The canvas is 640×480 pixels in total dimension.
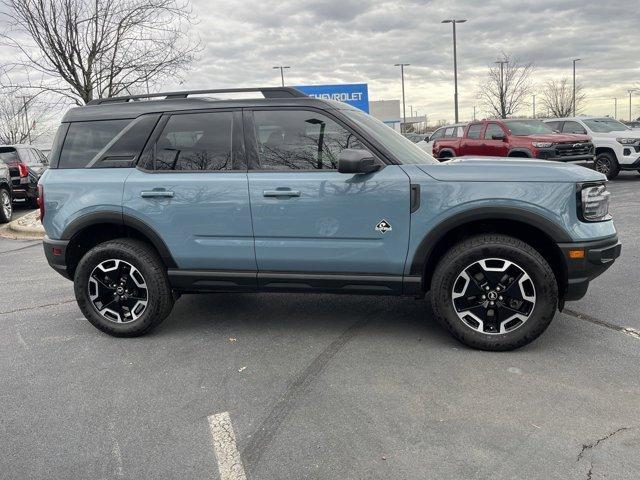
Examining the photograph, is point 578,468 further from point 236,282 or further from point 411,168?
point 236,282

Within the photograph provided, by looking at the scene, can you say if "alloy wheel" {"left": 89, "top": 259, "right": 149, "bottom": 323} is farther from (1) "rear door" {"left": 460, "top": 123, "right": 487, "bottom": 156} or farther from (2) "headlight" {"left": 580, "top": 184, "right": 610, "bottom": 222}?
(1) "rear door" {"left": 460, "top": 123, "right": 487, "bottom": 156}

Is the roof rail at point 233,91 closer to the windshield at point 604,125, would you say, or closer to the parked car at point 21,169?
the parked car at point 21,169

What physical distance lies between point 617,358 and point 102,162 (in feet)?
13.4

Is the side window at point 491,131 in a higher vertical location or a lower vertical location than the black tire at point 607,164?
higher

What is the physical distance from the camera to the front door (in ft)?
12.3

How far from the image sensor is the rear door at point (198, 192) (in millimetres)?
3998

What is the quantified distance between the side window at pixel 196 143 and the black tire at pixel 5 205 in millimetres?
9491

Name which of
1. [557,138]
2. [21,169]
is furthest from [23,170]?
[557,138]

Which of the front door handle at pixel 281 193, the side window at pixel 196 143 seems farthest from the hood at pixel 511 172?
the side window at pixel 196 143

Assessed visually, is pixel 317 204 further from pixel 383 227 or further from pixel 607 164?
pixel 607 164

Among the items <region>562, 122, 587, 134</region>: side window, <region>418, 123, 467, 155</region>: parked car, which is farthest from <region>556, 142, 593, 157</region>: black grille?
<region>418, 123, 467, 155</region>: parked car

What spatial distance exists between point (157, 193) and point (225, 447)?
6.87 ft

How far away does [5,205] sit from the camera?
39.2ft

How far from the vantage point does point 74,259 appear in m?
4.56
